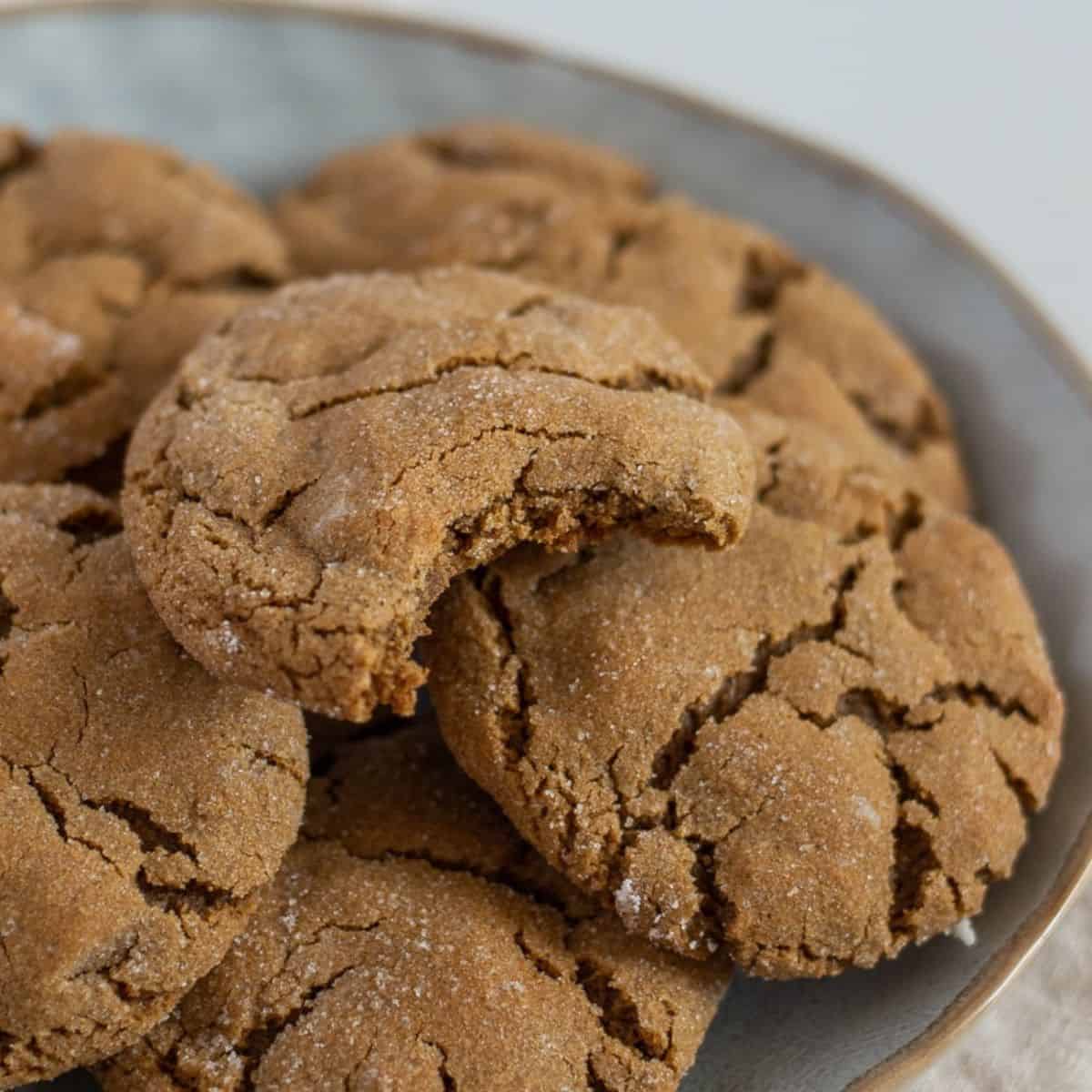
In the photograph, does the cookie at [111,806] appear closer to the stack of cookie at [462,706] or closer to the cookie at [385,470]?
the stack of cookie at [462,706]

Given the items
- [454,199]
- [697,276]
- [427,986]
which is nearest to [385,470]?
[427,986]

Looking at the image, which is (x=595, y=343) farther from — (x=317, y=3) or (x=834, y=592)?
(x=317, y=3)

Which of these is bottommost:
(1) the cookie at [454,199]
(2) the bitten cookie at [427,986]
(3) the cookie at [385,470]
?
(2) the bitten cookie at [427,986]

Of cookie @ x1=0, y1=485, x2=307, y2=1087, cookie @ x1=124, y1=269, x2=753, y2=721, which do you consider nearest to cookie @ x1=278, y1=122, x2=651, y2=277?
cookie @ x1=124, y1=269, x2=753, y2=721

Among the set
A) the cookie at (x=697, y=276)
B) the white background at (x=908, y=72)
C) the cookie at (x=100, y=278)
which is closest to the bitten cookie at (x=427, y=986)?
the cookie at (x=100, y=278)

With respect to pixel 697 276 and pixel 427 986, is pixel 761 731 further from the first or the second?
pixel 697 276

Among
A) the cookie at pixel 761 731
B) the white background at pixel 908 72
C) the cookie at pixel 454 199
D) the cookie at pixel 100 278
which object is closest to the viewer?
the cookie at pixel 761 731

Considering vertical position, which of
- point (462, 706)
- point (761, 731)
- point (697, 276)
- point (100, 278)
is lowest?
point (100, 278)

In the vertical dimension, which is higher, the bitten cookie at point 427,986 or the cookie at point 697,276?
the cookie at point 697,276
